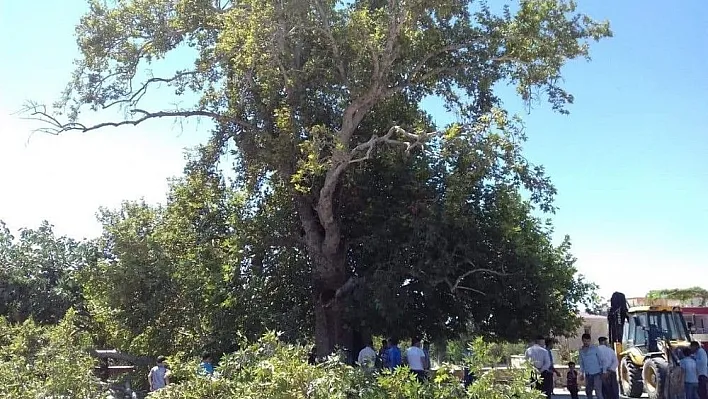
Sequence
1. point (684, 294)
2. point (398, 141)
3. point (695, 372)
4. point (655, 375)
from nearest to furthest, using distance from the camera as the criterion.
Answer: point (695, 372) < point (655, 375) < point (398, 141) < point (684, 294)

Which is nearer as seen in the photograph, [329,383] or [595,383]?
[329,383]

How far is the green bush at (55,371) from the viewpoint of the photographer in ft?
30.9

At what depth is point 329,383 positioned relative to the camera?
675 centimetres

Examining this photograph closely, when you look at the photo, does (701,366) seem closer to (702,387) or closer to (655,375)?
(702,387)

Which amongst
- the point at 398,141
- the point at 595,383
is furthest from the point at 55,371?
the point at 595,383

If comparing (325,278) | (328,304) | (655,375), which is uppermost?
(325,278)

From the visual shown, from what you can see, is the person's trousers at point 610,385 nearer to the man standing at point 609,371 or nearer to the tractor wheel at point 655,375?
the man standing at point 609,371

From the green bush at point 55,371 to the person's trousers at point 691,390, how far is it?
11.3m

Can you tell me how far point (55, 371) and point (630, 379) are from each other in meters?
14.5

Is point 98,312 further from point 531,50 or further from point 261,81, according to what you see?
point 531,50

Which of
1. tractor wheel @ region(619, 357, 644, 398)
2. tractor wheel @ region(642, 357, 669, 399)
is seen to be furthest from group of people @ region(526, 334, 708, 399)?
tractor wheel @ region(619, 357, 644, 398)

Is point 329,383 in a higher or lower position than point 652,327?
lower

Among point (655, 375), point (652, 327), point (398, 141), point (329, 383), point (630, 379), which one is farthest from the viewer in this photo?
point (652, 327)

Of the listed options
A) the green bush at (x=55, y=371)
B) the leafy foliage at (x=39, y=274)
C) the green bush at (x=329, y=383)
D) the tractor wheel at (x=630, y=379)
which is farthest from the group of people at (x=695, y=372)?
the leafy foliage at (x=39, y=274)
